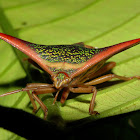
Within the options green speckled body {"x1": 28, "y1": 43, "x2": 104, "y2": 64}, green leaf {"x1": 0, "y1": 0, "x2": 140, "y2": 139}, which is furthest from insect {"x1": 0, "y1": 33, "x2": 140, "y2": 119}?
green leaf {"x1": 0, "y1": 0, "x2": 140, "y2": 139}

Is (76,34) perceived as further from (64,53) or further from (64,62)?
(64,62)

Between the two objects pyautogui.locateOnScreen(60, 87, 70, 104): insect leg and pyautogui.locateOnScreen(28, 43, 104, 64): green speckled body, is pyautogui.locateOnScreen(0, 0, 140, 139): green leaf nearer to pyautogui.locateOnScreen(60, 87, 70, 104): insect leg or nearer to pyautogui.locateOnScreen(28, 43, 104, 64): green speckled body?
pyautogui.locateOnScreen(60, 87, 70, 104): insect leg

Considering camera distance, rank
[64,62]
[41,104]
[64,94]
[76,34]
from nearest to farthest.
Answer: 1. [41,104]
2. [64,94]
3. [64,62]
4. [76,34]

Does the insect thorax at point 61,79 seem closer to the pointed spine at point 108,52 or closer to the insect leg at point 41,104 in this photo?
the pointed spine at point 108,52

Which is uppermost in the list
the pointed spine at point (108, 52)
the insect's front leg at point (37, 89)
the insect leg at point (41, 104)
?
the pointed spine at point (108, 52)

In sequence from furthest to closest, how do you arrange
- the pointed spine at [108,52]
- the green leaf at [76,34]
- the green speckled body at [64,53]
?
Answer: the green speckled body at [64,53] → the pointed spine at [108,52] → the green leaf at [76,34]

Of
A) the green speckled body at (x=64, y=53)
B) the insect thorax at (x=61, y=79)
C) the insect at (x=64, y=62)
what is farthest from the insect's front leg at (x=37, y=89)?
the green speckled body at (x=64, y=53)

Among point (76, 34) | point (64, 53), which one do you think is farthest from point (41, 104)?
point (76, 34)

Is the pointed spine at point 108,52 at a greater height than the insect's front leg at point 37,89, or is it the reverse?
the pointed spine at point 108,52

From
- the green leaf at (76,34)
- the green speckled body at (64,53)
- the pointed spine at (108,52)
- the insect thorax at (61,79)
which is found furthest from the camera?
the green speckled body at (64,53)
